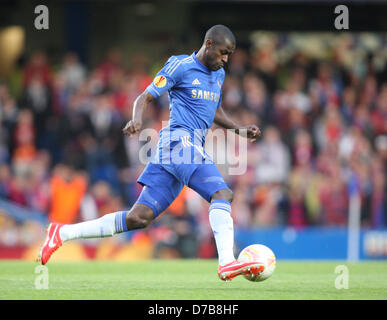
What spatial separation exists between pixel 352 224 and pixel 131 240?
4288mm

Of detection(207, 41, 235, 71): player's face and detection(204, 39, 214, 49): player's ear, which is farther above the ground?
detection(204, 39, 214, 49): player's ear

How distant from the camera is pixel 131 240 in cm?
1393

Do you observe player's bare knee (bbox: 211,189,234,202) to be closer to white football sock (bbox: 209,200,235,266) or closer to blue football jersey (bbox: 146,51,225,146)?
white football sock (bbox: 209,200,235,266)

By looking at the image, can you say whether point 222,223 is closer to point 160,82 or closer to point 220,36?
point 160,82

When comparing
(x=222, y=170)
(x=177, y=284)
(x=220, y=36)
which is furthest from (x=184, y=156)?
(x=222, y=170)

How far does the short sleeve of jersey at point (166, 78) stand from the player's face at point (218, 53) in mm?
296

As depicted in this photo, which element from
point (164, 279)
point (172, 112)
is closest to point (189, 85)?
point (172, 112)

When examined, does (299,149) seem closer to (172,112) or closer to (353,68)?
(353,68)

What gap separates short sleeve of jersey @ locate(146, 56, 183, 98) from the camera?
6.93m

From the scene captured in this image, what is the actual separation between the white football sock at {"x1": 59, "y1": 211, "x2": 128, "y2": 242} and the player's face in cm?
167

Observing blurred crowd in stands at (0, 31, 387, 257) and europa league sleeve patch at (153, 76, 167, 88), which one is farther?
blurred crowd in stands at (0, 31, 387, 257)

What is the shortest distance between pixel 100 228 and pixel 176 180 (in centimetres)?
87

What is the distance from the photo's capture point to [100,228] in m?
7.21

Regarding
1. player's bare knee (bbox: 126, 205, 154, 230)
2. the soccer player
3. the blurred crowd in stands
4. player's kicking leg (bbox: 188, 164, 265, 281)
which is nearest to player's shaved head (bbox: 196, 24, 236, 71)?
the soccer player
